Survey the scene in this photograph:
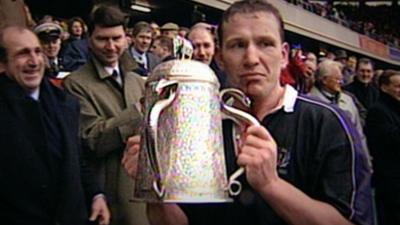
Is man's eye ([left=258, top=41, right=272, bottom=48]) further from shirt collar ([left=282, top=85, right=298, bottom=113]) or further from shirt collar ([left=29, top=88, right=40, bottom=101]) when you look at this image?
shirt collar ([left=29, top=88, right=40, bottom=101])

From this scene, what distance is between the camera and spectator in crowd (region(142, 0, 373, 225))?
1.40m

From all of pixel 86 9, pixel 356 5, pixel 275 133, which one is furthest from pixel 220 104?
pixel 356 5

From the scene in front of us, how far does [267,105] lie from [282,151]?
0.39 feet

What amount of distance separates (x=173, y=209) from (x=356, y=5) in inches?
1241

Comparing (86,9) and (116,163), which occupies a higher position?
(86,9)

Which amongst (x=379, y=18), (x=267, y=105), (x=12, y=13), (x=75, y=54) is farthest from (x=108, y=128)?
(x=379, y=18)

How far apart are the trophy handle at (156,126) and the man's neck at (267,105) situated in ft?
1.04

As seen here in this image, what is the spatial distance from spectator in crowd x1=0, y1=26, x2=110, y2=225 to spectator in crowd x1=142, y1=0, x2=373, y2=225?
1121mm

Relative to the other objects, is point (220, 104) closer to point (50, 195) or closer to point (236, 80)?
point (236, 80)

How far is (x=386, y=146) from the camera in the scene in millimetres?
4824

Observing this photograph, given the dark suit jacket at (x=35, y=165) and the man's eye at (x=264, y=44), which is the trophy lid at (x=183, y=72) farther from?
→ the dark suit jacket at (x=35, y=165)

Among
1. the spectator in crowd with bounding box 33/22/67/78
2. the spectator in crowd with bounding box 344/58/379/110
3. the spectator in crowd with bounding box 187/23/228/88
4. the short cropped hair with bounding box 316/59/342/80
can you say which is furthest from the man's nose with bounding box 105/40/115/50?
the spectator in crowd with bounding box 344/58/379/110

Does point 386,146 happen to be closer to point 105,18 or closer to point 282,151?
point 105,18

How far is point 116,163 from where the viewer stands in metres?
2.94
